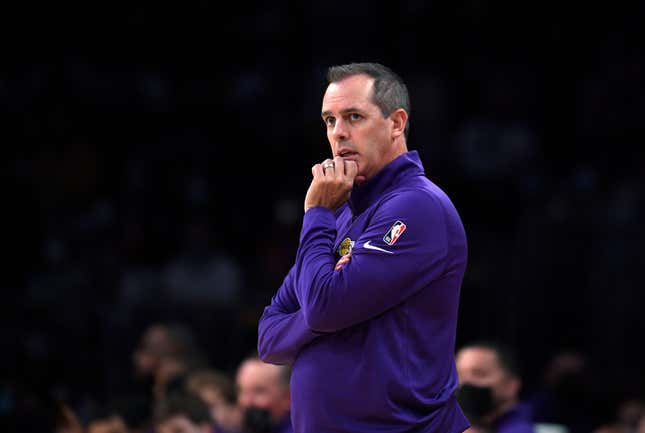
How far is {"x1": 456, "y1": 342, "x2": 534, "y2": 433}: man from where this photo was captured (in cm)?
504

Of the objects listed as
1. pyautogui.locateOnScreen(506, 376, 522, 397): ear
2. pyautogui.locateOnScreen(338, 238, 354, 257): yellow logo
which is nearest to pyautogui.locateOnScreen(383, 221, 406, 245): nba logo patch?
pyautogui.locateOnScreen(338, 238, 354, 257): yellow logo

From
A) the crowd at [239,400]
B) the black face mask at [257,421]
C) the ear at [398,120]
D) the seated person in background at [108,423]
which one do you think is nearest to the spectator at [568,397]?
the crowd at [239,400]

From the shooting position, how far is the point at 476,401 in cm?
504

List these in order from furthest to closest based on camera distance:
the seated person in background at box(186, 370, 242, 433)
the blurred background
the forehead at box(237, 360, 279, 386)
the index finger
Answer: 1. the blurred background
2. the seated person in background at box(186, 370, 242, 433)
3. the forehead at box(237, 360, 279, 386)
4. the index finger

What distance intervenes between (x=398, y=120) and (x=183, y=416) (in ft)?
9.85

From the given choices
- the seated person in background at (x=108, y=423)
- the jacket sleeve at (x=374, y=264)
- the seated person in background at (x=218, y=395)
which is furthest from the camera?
the seated person in background at (x=218, y=395)

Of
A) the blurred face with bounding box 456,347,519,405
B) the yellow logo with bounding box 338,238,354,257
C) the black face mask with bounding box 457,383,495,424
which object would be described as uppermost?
the yellow logo with bounding box 338,238,354,257

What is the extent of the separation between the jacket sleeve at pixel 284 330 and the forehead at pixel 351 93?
19.1 inches

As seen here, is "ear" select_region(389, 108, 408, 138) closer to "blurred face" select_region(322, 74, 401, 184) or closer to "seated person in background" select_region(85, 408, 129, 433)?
"blurred face" select_region(322, 74, 401, 184)

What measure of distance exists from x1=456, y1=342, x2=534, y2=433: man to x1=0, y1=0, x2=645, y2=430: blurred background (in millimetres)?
2169

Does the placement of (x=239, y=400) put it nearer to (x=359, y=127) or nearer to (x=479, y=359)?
(x=479, y=359)

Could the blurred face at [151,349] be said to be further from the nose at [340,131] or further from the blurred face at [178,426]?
the nose at [340,131]

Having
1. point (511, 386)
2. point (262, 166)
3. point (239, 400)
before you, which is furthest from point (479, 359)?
point (262, 166)

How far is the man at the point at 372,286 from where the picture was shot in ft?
9.95
